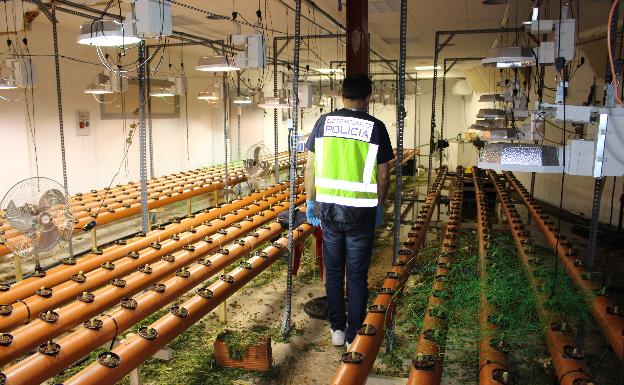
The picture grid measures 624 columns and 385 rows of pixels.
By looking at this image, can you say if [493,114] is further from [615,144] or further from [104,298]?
[104,298]

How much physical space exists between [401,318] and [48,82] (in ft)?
24.4

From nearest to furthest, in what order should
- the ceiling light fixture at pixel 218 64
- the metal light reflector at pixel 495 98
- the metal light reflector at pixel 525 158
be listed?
the metal light reflector at pixel 525 158 → the ceiling light fixture at pixel 218 64 → the metal light reflector at pixel 495 98

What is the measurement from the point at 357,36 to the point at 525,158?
3.01 meters

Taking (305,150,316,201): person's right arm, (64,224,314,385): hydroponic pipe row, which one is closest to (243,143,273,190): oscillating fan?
(64,224,314,385): hydroponic pipe row

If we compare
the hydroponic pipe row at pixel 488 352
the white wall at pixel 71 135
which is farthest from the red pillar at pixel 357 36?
the white wall at pixel 71 135

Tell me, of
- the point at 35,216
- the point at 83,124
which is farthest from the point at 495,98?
the point at 83,124

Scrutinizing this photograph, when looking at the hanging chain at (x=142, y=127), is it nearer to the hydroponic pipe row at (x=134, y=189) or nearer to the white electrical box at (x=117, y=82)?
the hydroponic pipe row at (x=134, y=189)

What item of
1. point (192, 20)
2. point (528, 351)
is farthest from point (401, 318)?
point (192, 20)

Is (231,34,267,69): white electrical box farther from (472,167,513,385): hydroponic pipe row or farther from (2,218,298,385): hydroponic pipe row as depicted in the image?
(472,167,513,385): hydroponic pipe row

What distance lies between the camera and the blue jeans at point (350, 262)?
314 cm

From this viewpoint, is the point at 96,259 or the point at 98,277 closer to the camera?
the point at 98,277

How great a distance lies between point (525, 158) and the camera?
1.93 m

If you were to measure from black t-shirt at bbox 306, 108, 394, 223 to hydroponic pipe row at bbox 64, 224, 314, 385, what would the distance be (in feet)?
2.94

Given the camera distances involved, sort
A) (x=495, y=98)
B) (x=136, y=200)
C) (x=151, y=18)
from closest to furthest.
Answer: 1. (x=151, y=18)
2. (x=495, y=98)
3. (x=136, y=200)
